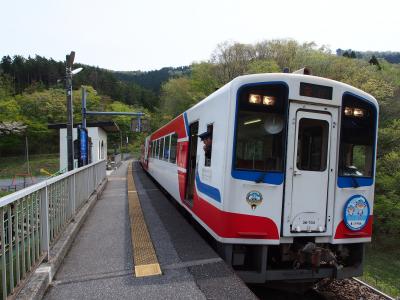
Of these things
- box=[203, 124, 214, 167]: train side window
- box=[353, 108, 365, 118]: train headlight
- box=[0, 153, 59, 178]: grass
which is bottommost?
box=[0, 153, 59, 178]: grass

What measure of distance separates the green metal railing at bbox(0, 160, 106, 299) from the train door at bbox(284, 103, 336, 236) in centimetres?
312

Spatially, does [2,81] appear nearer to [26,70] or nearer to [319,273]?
[26,70]

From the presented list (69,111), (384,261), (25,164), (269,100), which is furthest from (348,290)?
(25,164)

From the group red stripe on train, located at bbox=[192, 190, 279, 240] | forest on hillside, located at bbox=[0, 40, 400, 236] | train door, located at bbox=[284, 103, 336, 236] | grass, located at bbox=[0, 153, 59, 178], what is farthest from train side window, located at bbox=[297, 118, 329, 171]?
grass, located at bbox=[0, 153, 59, 178]

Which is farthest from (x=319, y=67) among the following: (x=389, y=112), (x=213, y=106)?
(x=213, y=106)

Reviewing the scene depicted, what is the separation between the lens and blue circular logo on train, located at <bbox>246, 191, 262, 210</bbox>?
4750 millimetres

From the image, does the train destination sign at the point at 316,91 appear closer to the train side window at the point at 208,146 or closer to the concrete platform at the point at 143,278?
the train side window at the point at 208,146

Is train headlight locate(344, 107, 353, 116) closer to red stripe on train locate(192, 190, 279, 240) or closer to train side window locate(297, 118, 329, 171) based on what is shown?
train side window locate(297, 118, 329, 171)

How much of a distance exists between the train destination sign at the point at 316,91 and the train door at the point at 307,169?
0.58 ft

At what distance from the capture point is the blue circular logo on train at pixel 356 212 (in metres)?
5.08

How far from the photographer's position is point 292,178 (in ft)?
16.0

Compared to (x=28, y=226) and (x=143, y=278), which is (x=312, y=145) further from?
(x=28, y=226)

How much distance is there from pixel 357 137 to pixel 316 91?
0.92 meters

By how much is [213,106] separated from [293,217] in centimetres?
211
